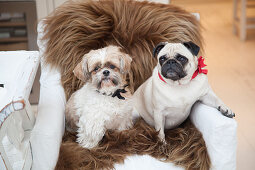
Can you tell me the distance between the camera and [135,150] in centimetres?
151

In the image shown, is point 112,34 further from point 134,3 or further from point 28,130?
point 28,130

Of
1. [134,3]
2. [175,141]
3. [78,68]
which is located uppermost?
[134,3]

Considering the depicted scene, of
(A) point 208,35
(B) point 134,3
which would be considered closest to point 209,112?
(B) point 134,3

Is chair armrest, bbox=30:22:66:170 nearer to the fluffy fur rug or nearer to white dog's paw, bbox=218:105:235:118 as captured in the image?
the fluffy fur rug

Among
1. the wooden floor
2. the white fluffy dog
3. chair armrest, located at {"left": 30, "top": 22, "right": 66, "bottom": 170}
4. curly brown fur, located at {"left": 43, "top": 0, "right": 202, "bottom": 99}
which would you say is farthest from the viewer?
the wooden floor

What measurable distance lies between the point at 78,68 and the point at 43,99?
301 millimetres

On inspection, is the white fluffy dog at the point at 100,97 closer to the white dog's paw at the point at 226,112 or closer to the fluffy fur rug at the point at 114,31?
the fluffy fur rug at the point at 114,31

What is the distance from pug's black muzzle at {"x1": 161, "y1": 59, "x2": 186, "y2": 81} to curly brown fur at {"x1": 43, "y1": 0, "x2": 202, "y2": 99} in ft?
1.15

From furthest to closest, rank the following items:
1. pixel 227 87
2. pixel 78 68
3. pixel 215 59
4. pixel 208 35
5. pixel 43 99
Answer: pixel 208 35 < pixel 215 59 < pixel 227 87 < pixel 43 99 < pixel 78 68

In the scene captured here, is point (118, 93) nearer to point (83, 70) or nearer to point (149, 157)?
point (83, 70)

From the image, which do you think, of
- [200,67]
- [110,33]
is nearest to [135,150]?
[200,67]

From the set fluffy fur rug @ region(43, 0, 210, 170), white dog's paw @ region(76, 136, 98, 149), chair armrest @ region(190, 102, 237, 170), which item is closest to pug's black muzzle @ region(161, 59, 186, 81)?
chair armrest @ region(190, 102, 237, 170)

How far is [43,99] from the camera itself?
173cm

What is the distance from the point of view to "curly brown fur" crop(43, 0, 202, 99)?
1793 millimetres
